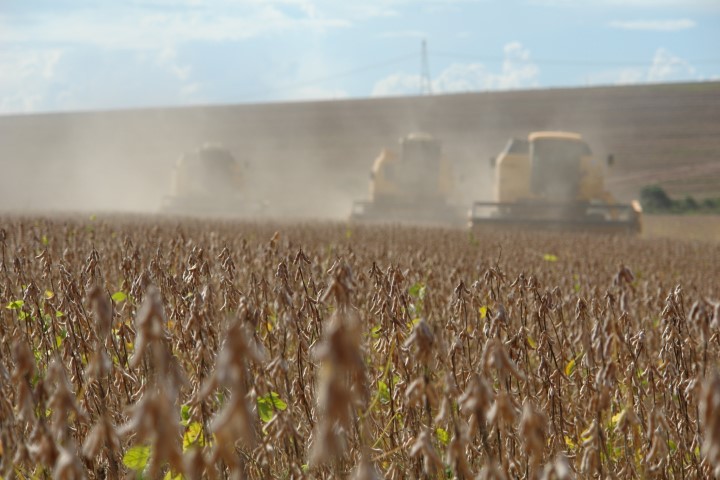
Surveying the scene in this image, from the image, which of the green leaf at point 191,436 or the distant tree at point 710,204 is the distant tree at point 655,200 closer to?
the distant tree at point 710,204

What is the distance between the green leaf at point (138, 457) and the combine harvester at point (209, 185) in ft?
74.4

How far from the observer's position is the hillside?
45.2 m

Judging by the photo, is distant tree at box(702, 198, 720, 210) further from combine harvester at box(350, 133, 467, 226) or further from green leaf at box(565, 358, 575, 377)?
green leaf at box(565, 358, 575, 377)

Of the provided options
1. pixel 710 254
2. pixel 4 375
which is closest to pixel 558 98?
pixel 710 254

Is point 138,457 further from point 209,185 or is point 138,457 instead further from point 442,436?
point 209,185

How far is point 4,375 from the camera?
173cm

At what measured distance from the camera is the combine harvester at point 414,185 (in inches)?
863

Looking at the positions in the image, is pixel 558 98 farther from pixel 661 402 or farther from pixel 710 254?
pixel 661 402

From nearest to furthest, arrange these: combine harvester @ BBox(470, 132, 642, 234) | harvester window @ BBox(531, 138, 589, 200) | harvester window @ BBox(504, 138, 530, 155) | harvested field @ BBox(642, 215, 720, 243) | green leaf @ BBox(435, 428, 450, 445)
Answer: green leaf @ BBox(435, 428, 450, 445), combine harvester @ BBox(470, 132, 642, 234), harvester window @ BBox(531, 138, 589, 200), harvester window @ BBox(504, 138, 530, 155), harvested field @ BBox(642, 215, 720, 243)

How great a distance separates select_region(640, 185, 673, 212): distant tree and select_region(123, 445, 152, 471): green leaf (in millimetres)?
35960

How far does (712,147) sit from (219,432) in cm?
5579

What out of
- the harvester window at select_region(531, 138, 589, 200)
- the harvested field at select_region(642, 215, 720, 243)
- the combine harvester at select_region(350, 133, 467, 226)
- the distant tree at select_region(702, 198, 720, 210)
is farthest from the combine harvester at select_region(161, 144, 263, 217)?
the distant tree at select_region(702, 198, 720, 210)

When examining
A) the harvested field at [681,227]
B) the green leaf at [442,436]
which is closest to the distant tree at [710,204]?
the harvested field at [681,227]

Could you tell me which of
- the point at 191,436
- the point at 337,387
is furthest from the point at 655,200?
the point at 337,387
